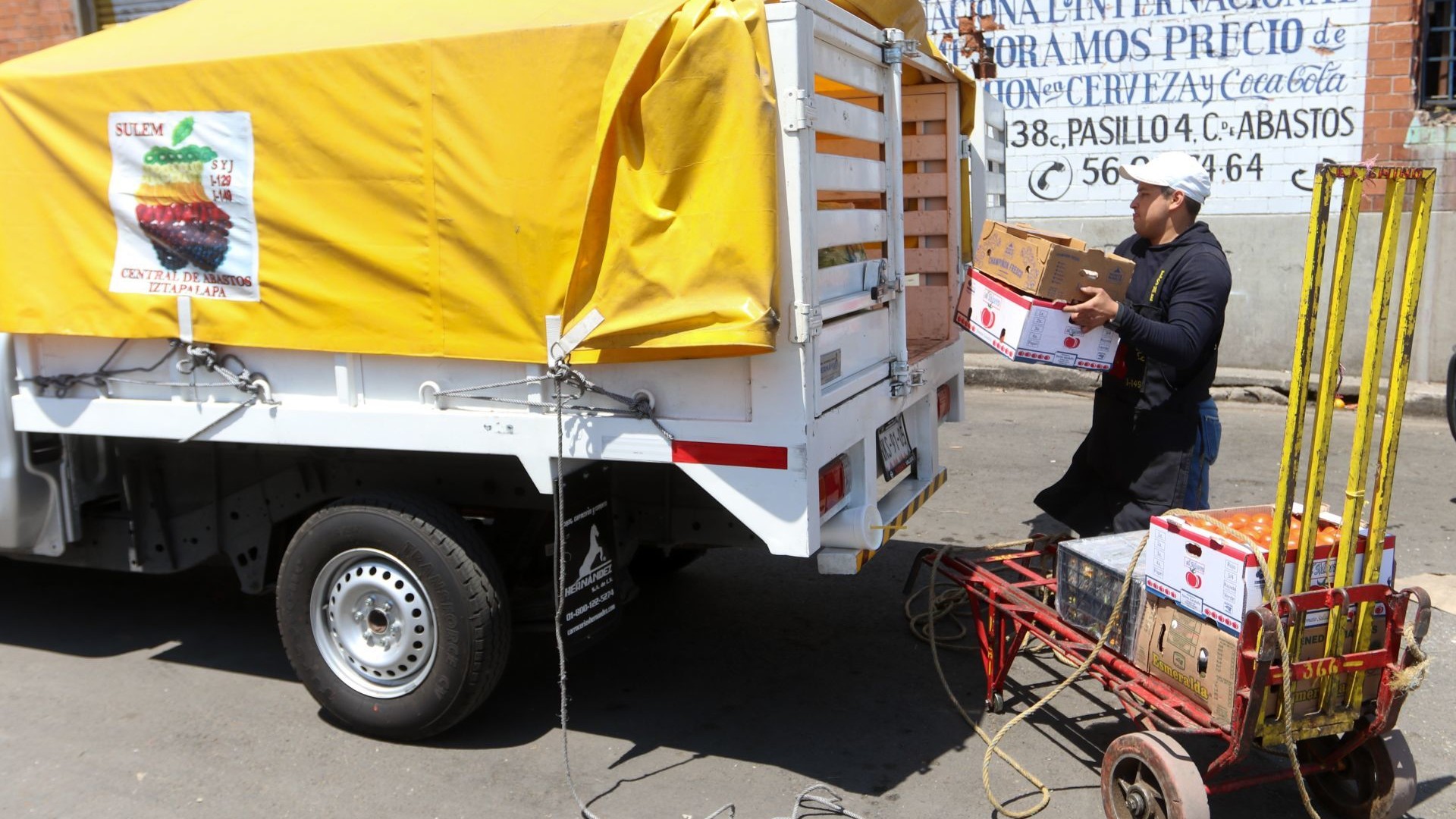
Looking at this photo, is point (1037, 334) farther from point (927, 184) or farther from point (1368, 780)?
point (1368, 780)

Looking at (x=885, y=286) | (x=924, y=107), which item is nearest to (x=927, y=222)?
(x=924, y=107)

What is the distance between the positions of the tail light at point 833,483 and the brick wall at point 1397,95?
25.2 feet

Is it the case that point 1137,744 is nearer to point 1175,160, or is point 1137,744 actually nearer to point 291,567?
point 1175,160

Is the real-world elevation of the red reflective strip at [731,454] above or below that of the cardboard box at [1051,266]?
below

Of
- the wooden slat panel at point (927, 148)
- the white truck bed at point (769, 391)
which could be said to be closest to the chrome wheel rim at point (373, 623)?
the white truck bed at point (769, 391)

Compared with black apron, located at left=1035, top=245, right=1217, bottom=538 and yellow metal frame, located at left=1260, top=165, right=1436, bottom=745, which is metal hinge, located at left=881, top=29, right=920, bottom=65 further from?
yellow metal frame, located at left=1260, top=165, right=1436, bottom=745

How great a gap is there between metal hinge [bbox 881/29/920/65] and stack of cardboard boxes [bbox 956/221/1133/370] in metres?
0.73

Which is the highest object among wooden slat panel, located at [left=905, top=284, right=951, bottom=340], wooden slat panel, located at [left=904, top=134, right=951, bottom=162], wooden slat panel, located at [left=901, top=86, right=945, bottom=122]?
wooden slat panel, located at [left=901, top=86, right=945, bottom=122]

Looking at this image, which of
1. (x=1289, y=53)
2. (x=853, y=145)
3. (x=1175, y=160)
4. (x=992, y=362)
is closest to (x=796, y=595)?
(x=853, y=145)

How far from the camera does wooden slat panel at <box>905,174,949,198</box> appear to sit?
5461mm

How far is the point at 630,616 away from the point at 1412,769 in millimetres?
3175

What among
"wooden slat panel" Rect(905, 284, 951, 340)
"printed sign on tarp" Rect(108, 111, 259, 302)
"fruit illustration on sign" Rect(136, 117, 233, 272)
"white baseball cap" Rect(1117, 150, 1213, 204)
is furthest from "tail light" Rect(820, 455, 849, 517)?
"fruit illustration on sign" Rect(136, 117, 233, 272)

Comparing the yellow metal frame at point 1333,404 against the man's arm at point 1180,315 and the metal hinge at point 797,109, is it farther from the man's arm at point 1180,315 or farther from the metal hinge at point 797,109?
the metal hinge at point 797,109

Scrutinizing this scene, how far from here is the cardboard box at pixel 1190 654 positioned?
11.4 ft
